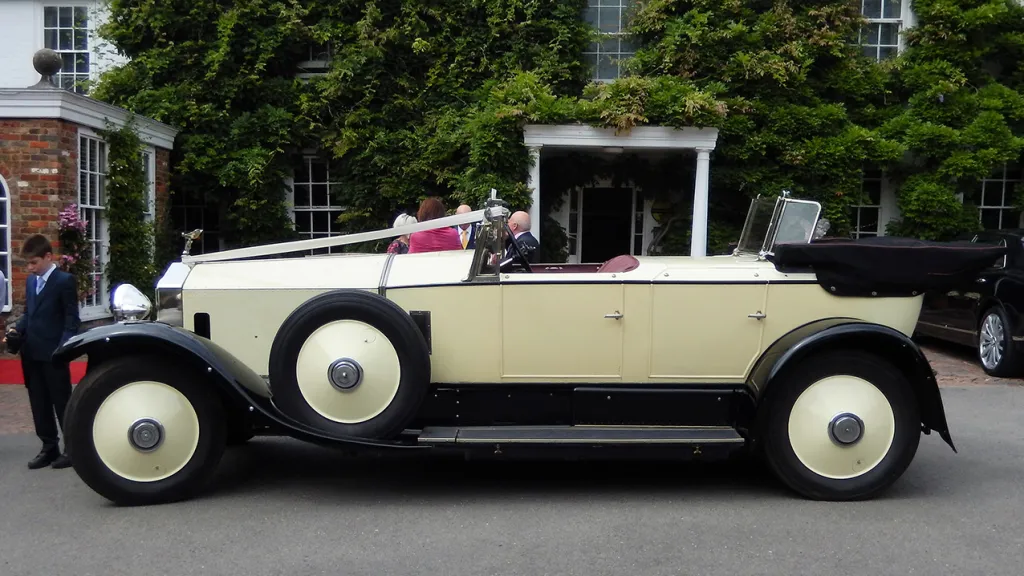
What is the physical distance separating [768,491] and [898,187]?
9.32m

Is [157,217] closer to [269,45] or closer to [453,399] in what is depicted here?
[269,45]

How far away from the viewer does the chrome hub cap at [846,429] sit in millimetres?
5102

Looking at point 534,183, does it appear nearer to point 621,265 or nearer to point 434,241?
point 434,241

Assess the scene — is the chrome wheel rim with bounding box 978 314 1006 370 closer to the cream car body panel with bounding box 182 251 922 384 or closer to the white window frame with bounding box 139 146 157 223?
the cream car body panel with bounding box 182 251 922 384

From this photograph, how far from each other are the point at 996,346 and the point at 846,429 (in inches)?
219

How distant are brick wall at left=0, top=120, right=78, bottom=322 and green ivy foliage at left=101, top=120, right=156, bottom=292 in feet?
3.49

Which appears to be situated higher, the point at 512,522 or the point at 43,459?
the point at 512,522

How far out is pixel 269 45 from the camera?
507 inches

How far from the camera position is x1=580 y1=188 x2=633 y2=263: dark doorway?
45.9 ft

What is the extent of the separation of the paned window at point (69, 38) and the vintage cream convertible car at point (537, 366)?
10.6 meters

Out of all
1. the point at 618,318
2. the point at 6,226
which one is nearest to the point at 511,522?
the point at 618,318

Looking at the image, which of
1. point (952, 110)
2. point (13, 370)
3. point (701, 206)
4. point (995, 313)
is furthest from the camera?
point (952, 110)

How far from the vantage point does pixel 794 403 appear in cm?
515

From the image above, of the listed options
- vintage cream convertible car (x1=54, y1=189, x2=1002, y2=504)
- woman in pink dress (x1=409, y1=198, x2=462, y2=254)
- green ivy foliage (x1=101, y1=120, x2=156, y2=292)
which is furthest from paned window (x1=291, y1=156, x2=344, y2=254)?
vintage cream convertible car (x1=54, y1=189, x2=1002, y2=504)
